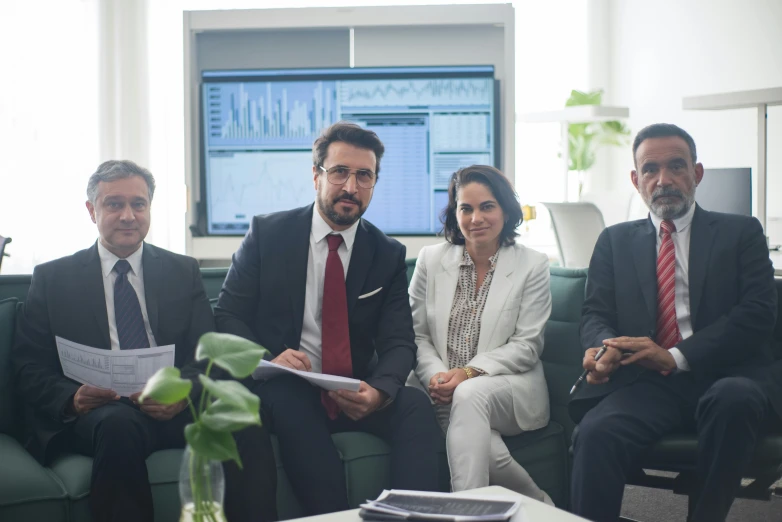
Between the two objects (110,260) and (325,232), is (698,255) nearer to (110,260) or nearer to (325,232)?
(325,232)

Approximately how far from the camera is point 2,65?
14.5ft

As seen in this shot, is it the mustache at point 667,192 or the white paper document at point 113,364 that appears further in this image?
the mustache at point 667,192

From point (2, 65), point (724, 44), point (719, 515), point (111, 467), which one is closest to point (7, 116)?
point (2, 65)

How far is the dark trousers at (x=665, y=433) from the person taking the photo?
6.46 feet

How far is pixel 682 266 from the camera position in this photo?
2.40 meters

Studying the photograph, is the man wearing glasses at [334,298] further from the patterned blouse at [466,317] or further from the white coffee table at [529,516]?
the white coffee table at [529,516]

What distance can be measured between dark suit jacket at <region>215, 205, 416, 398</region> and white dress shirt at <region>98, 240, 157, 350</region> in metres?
0.22

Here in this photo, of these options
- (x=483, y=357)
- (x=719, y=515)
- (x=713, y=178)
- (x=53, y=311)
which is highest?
(x=713, y=178)

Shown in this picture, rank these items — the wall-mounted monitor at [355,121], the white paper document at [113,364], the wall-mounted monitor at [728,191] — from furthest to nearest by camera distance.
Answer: the wall-mounted monitor at [728,191] → the wall-mounted monitor at [355,121] → the white paper document at [113,364]

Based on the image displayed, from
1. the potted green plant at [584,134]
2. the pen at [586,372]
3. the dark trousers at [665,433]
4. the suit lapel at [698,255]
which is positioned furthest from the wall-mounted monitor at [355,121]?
the potted green plant at [584,134]

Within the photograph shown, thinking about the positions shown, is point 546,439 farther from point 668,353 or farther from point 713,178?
point 713,178

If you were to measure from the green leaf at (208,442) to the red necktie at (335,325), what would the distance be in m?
1.24

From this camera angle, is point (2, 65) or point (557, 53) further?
point (557, 53)

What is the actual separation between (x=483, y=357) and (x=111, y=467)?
3.60 ft
